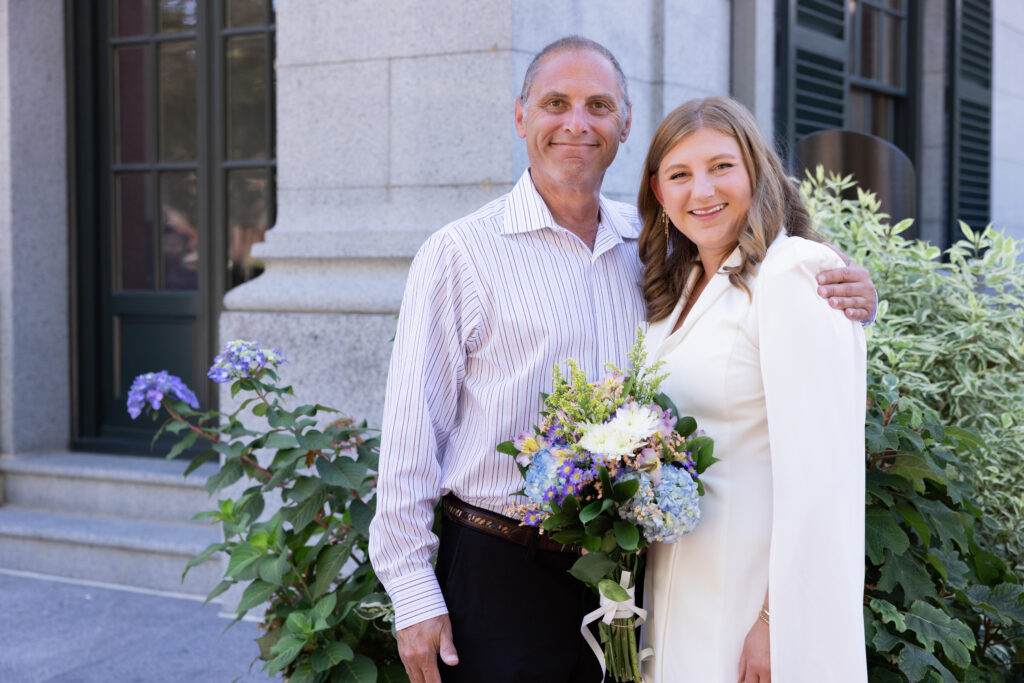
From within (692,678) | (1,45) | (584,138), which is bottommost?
(692,678)

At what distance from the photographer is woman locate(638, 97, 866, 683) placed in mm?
2012

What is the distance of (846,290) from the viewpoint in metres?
2.08

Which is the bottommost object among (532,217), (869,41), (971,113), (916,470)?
(916,470)

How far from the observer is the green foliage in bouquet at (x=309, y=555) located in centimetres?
303

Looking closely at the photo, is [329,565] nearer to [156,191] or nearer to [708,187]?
[708,187]

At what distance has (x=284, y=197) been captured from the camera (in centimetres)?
512

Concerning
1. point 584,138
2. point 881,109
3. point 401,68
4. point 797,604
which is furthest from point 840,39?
point 797,604

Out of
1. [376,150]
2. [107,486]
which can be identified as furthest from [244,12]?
[107,486]

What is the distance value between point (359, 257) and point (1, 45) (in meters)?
3.27

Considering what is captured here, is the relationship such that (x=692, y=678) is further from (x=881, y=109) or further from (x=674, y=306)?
(x=881, y=109)

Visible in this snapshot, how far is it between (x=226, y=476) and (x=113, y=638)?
209 centimetres

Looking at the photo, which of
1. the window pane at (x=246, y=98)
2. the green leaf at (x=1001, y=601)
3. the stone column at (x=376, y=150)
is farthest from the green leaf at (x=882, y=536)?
the window pane at (x=246, y=98)

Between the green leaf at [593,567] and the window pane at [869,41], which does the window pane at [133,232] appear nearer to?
the window pane at [869,41]

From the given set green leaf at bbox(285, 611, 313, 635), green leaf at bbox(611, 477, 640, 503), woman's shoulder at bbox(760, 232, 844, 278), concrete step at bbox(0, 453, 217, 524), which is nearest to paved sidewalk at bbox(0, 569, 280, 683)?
concrete step at bbox(0, 453, 217, 524)
